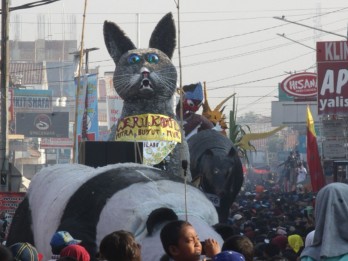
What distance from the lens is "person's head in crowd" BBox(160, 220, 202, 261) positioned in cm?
766

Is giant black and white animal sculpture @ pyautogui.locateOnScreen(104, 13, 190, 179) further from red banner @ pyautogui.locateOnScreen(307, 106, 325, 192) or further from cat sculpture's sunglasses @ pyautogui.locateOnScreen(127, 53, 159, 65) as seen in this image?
red banner @ pyautogui.locateOnScreen(307, 106, 325, 192)

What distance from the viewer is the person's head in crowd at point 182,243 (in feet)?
25.1

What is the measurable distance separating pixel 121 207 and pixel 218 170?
35.5 ft

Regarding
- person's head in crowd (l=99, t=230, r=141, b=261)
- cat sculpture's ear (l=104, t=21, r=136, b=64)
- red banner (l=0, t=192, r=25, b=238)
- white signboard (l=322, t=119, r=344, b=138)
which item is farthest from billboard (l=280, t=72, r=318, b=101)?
person's head in crowd (l=99, t=230, r=141, b=261)

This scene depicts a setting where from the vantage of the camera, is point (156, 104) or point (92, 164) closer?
point (92, 164)

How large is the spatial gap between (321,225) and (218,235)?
324 centimetres

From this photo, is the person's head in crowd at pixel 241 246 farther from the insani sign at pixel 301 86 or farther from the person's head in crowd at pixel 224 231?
the insani sign at pixel 301 86

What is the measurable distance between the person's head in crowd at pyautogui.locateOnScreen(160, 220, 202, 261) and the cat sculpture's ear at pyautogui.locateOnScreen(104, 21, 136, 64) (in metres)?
14.6

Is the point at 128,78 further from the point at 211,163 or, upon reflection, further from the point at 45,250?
the point at 45,250

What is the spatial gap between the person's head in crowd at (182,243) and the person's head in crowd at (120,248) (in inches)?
9.4

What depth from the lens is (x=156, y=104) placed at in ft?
70.0

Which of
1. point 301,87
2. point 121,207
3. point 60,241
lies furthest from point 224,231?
point 301,87

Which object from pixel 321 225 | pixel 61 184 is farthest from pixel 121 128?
pixel 321 225

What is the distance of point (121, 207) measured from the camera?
464 inches
